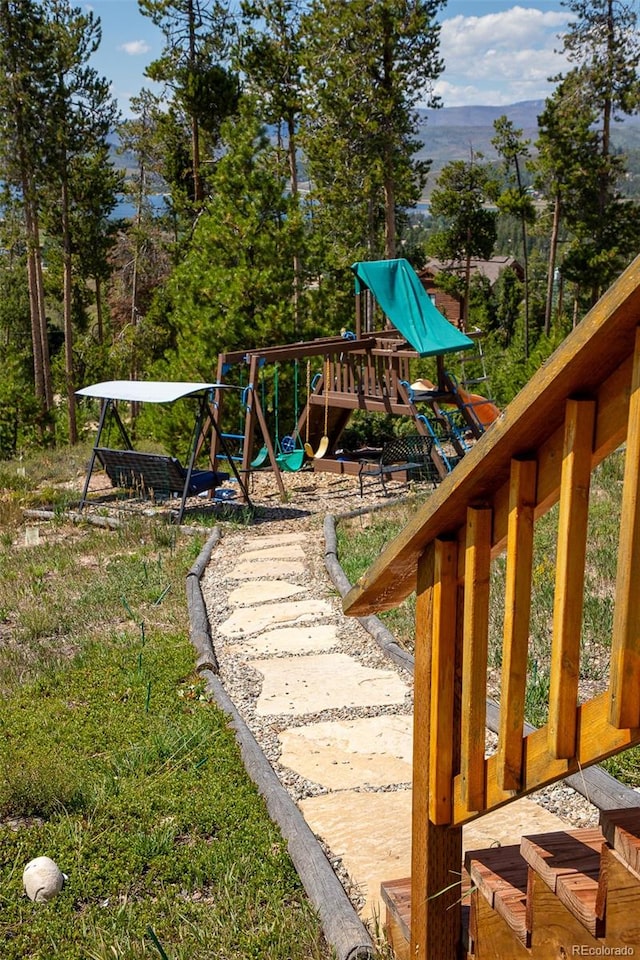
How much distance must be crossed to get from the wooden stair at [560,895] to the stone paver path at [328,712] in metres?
1.09

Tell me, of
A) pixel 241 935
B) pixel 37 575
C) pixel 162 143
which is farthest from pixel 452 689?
pixel 162 143

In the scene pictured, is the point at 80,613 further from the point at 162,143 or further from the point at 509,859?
the point at 162,143

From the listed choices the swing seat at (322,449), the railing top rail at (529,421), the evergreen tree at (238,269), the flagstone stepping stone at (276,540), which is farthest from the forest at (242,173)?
the railing top rail at (529,421)

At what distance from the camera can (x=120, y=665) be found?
5.76 metres

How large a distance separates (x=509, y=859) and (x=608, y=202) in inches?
1366

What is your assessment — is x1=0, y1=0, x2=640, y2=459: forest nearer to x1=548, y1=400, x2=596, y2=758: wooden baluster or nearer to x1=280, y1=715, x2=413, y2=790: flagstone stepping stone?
x1=280, y1=715, x2=413, y2=790: flagstone stepping stone

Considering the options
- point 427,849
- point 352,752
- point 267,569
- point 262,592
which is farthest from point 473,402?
point 427,849

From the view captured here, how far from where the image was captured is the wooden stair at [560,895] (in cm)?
159

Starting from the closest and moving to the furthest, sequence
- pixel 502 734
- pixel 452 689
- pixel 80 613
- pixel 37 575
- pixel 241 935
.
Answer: pixel 502 734 < pixel 452 689 < pixel 241 935 < pixel 80 613 < pixel 37 575

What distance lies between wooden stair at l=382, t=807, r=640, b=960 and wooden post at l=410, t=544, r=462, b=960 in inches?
2.1

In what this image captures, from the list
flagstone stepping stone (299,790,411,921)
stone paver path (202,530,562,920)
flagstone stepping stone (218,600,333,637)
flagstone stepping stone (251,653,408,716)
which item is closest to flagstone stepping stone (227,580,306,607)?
stone paver path (202,530,562,920)

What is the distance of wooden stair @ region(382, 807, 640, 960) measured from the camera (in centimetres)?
159

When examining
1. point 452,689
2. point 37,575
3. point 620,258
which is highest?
point 620,258

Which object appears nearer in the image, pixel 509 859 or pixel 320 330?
pixel 509 859
